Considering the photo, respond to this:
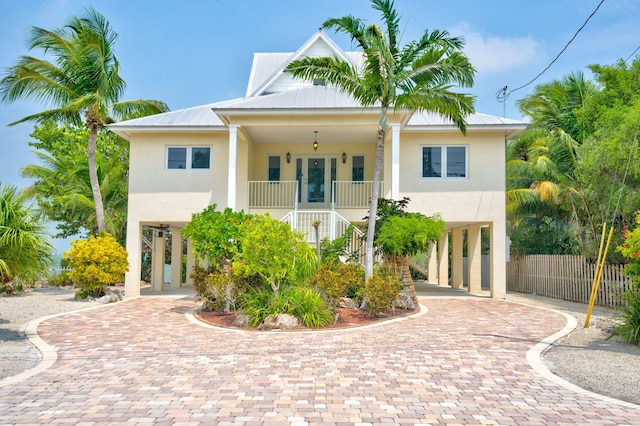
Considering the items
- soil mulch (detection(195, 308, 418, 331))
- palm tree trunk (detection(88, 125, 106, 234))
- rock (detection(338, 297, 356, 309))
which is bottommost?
soil mulch (detection(195, 308, 418, 331))

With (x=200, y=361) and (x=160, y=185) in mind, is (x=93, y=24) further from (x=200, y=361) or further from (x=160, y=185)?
(x=200, y=361)

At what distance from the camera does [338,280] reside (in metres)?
12.2

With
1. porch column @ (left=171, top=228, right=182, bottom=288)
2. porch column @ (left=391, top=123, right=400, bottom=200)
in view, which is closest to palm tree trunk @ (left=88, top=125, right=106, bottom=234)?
porch column @ (left=171, top=228, right=182, bottom=288)

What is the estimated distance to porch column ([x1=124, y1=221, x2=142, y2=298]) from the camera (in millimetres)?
17953

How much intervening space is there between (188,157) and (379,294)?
9654 mm

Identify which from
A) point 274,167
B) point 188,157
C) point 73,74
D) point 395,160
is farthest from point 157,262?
point 395,160

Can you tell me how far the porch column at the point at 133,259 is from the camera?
18.0 m

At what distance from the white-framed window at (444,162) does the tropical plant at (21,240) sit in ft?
40.8

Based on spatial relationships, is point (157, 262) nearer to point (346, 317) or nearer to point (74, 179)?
point (74, 179)

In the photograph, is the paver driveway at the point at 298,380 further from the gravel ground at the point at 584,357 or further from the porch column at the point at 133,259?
the porch column at the point at 133,259

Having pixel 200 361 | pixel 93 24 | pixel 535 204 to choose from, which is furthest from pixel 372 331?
pixel 535 204

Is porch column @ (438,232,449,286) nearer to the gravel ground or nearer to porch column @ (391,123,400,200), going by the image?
porch column @ (391,123,400,200)

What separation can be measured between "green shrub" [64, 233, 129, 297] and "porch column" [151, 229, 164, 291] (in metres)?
4.93

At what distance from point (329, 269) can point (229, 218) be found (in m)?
2.92
